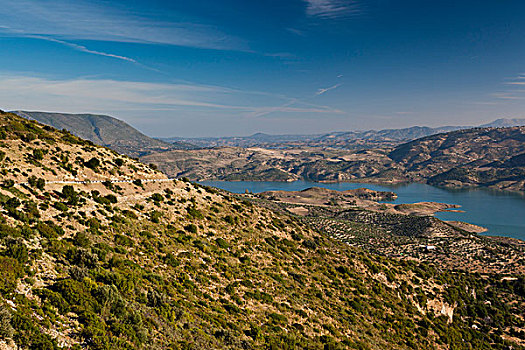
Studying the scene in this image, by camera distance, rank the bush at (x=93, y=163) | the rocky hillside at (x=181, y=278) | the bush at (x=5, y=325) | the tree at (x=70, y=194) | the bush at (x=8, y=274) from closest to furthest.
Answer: the bush at (x=5, y=325)
the bush at (x=8, y=274)
the rocky hillside at (x=181, y=278)
the tree at (x=70, y=194)
the bush at (x=93, y=163)

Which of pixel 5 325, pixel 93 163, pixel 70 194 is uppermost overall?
pixel 93 163

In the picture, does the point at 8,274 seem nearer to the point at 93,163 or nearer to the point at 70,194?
the point at 70,194

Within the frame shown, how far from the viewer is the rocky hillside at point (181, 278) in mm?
16188

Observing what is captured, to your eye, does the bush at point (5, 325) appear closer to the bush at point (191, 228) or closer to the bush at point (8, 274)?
the bush at point (8, 274)

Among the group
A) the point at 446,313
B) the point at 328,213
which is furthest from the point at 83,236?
the point at 328,213

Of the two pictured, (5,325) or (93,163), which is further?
(93,163)

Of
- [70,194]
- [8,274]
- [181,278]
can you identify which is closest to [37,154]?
[70,194]

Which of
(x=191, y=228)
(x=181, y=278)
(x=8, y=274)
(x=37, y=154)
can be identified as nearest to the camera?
(x=8, y=274)

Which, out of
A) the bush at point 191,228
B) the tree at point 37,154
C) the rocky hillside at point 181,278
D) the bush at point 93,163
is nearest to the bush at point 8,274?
the rocky hillside at point 181,278

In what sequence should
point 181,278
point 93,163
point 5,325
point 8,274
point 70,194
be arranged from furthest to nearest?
point 93,163, point 70,194, point 181,278, point 8,274, point 5,325

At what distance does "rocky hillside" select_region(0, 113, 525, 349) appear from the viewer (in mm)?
16188

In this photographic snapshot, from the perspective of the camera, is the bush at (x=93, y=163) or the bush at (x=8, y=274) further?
the bush at (x=93, y=163)

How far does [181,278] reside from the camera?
2727 cm

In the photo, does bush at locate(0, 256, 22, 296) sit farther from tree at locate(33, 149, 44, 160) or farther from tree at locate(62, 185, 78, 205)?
tree at locate(33, 149, 44, 160)
